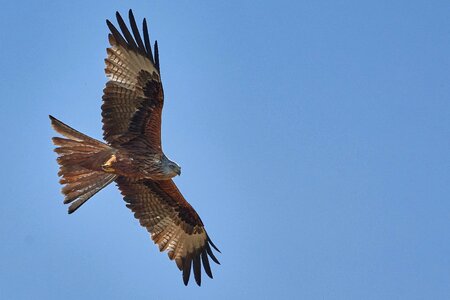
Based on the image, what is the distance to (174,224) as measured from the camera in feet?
43.9

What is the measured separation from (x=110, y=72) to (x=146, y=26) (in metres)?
0.82

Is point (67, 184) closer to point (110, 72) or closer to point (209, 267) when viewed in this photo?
point (110, 72)

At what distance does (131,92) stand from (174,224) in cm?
251

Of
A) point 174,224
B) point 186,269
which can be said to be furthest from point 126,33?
point 186,269

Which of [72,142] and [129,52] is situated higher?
[129,52]

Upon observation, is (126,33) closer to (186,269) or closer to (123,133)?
(123,133)

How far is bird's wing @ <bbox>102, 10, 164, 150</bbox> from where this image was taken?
11.9 meters

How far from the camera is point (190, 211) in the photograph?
1333 cm

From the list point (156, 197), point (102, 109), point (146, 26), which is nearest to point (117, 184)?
point (156, 197)

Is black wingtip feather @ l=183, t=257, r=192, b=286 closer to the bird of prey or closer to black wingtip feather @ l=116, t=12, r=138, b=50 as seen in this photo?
the bird of prey

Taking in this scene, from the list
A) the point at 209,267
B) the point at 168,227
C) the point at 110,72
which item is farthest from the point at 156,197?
the point at 110,72

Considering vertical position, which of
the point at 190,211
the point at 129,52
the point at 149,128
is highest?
the point at 129,52

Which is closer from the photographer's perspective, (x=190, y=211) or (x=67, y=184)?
(x=67, y=184)

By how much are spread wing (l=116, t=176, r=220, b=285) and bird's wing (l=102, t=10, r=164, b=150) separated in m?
1.27
